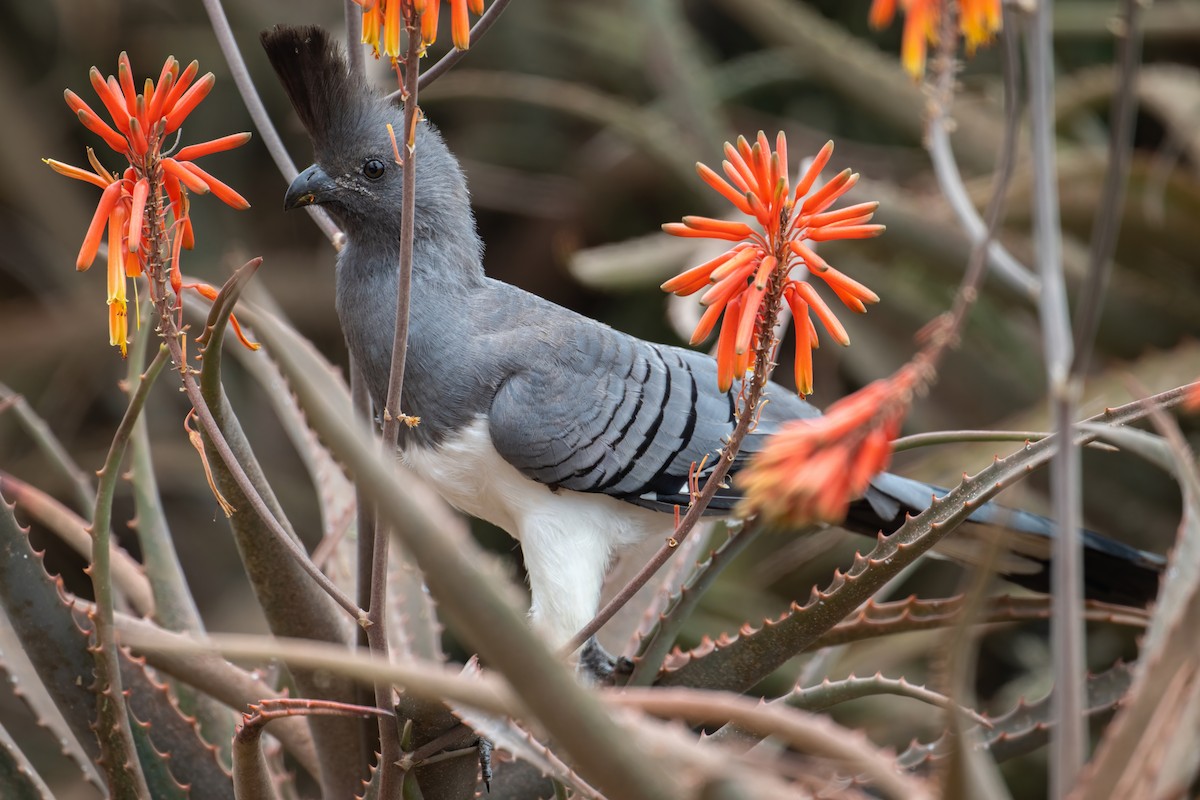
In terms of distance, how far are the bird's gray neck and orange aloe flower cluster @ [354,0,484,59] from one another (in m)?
0.55

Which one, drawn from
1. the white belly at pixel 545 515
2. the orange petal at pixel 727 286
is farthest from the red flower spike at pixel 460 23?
the white belly at pixel 545 515

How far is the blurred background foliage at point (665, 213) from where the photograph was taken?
2.13m

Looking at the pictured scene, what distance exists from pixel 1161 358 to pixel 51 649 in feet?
5.19

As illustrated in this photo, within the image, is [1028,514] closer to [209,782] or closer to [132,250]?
[209,782]

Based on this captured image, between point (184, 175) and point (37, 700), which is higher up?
point (184, 175)

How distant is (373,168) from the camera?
4.54 ft

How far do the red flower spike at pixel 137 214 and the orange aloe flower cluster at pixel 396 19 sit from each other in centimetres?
17

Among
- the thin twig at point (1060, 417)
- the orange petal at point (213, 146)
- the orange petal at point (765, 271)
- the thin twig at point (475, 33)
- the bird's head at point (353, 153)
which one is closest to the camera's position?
the thin twig at point (1060, 417)

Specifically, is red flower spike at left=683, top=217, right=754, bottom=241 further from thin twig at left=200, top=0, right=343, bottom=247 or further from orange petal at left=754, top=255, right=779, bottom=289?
thin twig at left=200, top=0, right=343, bottom=247

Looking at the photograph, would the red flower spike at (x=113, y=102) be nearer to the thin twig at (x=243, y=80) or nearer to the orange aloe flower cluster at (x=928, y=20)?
the thin twig at (x=243, y=80)

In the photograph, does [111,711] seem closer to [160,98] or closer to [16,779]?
[16,779]

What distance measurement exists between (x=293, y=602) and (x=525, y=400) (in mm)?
346

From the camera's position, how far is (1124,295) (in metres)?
2.27

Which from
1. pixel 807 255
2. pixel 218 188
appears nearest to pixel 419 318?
pixel 218 188
